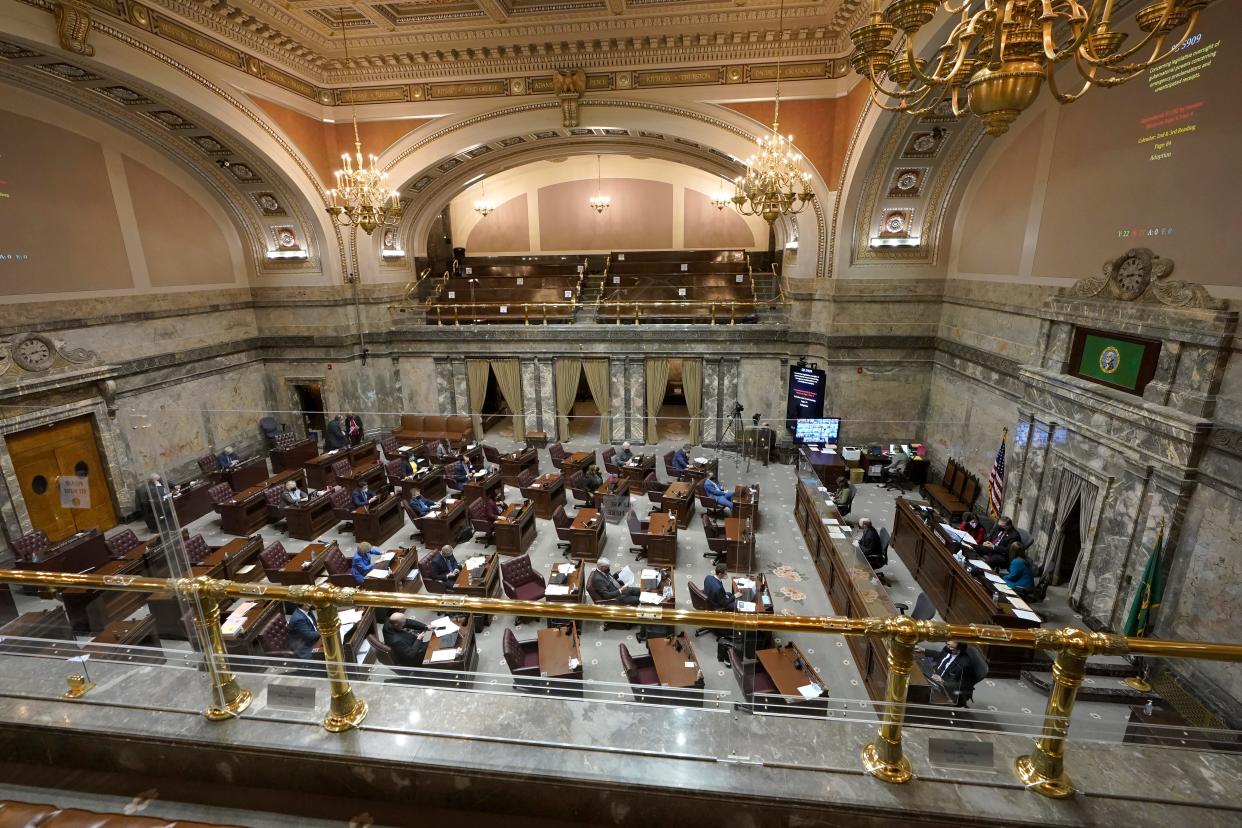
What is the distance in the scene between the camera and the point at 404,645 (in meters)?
5.27

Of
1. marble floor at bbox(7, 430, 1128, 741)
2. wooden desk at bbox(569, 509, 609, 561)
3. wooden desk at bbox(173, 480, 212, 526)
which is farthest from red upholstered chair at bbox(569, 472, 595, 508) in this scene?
wooden desk at bbox(173, 480, 212, 526)

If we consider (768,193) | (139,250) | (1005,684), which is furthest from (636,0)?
(1005,684)

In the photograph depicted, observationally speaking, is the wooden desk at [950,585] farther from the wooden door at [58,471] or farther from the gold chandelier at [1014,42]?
the wooden door at [58,471]

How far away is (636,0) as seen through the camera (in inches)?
388

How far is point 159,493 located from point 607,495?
6.90 meters

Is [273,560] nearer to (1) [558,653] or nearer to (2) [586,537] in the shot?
(2) [586,537]

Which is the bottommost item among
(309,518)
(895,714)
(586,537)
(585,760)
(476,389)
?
(309,518)

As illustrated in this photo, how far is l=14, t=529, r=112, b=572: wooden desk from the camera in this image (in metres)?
6.91

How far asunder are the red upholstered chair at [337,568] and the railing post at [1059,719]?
6856 mm

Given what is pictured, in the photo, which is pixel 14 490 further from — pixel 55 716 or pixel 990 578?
pixel 990 578

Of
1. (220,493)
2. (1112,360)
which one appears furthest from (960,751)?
(220,493)

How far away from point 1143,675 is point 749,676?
5936 millimetres

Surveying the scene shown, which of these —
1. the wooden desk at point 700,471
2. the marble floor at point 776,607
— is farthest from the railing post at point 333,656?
the wooden desk at point 700,471

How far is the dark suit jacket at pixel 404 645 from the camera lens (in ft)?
17.2
